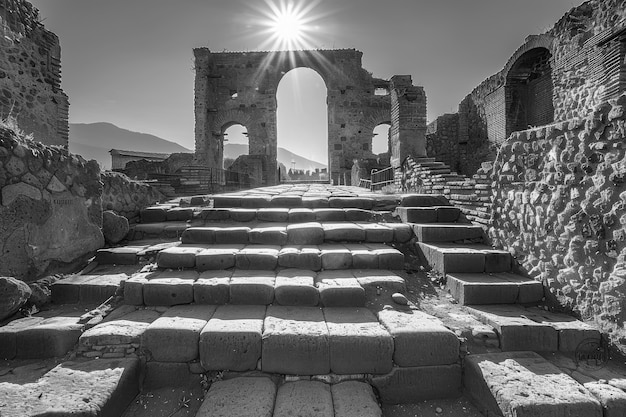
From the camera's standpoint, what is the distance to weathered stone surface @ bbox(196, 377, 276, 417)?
6.03 ft

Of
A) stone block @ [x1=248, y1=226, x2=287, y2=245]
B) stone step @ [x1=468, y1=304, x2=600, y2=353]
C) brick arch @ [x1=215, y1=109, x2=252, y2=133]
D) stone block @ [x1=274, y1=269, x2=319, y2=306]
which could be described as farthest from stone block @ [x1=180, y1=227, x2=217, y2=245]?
brick arch @ [x1=215, y1=109, x2=252, y2=133]

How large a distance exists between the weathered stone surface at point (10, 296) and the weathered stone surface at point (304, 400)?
2.51 meters

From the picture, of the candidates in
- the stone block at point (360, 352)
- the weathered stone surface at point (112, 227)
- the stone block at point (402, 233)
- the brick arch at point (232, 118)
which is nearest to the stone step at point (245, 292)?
the stone block at point (360, 352)

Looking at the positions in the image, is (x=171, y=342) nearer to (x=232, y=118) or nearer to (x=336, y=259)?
(x=336, y=259)

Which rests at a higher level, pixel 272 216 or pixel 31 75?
pixel 31 75

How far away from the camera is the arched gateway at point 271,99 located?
18797mm

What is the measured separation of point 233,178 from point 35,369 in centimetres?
1116

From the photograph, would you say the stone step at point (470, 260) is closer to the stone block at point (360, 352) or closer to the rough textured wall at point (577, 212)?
the rough textured wall at point (577, 212)

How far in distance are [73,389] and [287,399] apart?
1.41 metres

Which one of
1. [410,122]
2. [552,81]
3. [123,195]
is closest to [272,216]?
[123,195]

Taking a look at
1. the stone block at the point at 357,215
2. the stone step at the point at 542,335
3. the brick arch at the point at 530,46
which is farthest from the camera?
the brick arch at the point at 530,46

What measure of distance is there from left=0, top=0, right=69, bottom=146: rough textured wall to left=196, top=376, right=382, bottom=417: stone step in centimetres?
811

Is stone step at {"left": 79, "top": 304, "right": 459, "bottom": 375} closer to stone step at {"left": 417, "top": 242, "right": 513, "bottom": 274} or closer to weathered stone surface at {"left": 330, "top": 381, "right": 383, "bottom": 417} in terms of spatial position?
weathered stone surface at {"left": 330, "top": 381, "right": 383, "bottom": 417}

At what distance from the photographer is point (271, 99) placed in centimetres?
1930
